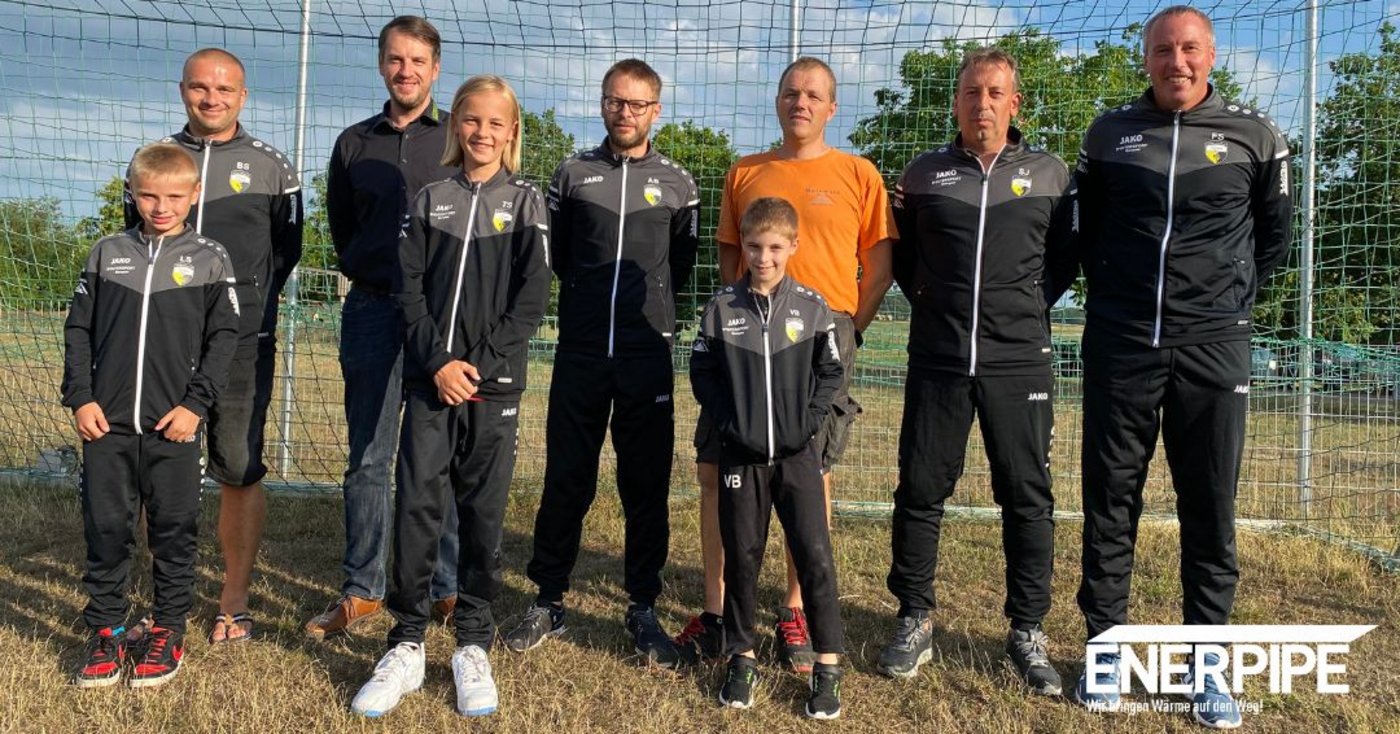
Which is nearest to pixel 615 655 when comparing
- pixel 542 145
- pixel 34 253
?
pixel 542 145

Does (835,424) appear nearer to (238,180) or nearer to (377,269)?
(377,269)

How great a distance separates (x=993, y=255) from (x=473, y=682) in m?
2.46

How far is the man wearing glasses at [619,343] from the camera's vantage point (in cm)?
358

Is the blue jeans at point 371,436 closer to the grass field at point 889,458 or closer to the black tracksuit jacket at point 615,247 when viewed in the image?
the black tracksuit jacket at point 615,247

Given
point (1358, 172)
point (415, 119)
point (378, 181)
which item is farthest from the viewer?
point (1358, 172)

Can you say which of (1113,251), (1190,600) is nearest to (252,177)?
(1113,251)

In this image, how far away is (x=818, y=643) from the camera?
321 centimetres

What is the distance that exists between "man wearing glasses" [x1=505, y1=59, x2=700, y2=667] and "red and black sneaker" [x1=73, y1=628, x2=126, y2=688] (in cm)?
139

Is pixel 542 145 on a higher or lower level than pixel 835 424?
higher

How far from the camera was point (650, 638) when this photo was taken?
3.62m

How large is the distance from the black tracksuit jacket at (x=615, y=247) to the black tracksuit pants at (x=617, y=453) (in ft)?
0.31

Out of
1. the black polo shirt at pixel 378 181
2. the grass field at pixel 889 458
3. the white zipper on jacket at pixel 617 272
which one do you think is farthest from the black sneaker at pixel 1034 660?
the black polo shirt at pixel 378 181

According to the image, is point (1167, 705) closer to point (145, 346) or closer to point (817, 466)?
point (817, 466)

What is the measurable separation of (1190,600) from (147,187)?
4123 mm
